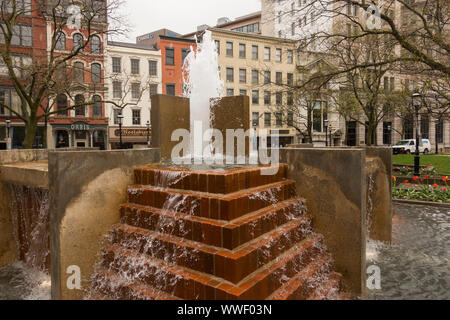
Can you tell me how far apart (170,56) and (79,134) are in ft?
48.8

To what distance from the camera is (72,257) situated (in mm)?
4559

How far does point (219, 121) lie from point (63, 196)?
6660 millimetres

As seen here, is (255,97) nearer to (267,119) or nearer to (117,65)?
(267,119)

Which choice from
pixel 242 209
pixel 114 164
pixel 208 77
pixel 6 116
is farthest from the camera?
pixel 6 116

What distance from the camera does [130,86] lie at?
111ft

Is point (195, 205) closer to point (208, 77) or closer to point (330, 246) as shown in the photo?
point (330, 246)

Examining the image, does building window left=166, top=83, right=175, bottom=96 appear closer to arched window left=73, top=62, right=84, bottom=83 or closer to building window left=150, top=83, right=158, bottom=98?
building window left=150, top=83, right=158, bottom=98

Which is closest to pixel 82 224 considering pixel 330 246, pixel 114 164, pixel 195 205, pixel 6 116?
pixel 114 164

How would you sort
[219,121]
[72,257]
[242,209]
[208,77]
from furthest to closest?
[208,77], [219,121], [72,257], [242,209]

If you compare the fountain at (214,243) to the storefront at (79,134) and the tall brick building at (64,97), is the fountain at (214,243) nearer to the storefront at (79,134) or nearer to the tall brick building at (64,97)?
the tall brick building at (64,97)

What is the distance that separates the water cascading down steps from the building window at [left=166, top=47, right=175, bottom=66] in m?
35.4
